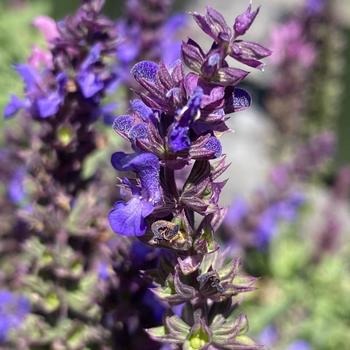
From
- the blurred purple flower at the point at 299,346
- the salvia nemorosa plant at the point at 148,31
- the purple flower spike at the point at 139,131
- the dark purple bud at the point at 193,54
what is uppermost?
the salvia nemorosa plant at the point at 148,31

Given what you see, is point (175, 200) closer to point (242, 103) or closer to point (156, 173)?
point (156, 173)

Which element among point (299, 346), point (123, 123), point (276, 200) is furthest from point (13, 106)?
point (276, 200)

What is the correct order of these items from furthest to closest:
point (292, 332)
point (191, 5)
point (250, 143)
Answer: point (191, 5) → point (250, 143) → point (292, 332)

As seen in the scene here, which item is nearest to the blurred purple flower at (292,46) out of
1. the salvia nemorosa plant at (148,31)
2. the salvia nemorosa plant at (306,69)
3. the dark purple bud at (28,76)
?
the salvia nemorosa plant at (306,69)

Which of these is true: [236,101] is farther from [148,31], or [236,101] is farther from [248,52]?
[148,31]

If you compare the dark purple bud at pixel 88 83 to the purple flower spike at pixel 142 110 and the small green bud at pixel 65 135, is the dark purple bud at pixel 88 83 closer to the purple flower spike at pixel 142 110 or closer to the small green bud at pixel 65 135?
the small green bud at pixel 65 135

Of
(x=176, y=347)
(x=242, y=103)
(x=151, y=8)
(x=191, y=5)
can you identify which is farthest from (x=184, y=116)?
(x=191, y=5)
